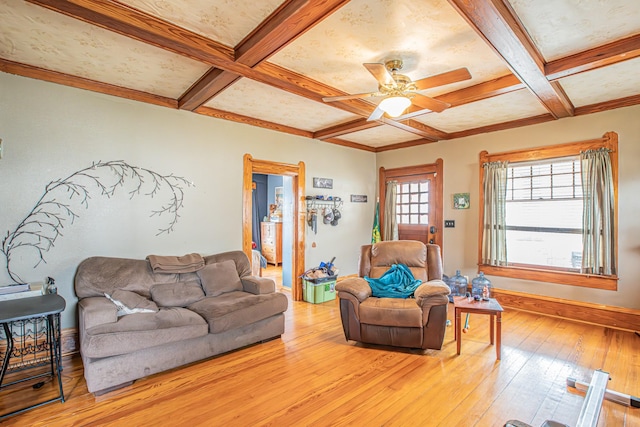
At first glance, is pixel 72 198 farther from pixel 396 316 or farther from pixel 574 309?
pixel 574 309

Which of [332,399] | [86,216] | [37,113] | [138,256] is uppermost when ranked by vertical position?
[37,113]

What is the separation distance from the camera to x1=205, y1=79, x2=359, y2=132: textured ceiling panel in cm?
350

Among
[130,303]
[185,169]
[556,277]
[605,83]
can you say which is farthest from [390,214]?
[130,303]

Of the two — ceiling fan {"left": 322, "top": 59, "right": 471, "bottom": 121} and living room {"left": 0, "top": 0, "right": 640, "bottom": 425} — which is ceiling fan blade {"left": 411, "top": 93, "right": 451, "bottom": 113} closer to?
ceiling fan {"left": 322, "top": 59, "right": 471, "bottom": 121}

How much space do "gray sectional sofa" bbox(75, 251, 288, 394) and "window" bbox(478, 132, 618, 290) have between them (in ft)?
11.2

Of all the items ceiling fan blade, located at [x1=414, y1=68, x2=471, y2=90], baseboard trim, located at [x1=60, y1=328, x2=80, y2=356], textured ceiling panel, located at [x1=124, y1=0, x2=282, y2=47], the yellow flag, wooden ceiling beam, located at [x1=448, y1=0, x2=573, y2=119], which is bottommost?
baseboard trim, located at [x1=60, y1=328, x2=80, y2=356]

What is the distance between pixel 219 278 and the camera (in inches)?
141

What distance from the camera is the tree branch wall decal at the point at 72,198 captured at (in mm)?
2936

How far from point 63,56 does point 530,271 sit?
19.2ft

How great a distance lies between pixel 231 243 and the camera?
4305 mm

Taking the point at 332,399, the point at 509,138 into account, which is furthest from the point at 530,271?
the point at 332,399

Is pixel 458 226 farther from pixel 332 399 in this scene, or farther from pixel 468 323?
pixel 332 399

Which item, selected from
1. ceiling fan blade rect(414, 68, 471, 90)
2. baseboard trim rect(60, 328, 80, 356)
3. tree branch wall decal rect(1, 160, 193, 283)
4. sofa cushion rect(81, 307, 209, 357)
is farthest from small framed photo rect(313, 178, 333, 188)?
baseboard trim rect(60, 328, 80, 356)

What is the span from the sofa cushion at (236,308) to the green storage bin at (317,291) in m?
1.51
